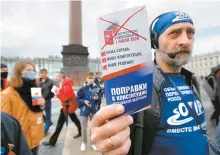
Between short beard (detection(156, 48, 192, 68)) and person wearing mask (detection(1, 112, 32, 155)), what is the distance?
3.30 ft

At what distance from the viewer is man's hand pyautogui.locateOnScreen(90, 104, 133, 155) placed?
730mm

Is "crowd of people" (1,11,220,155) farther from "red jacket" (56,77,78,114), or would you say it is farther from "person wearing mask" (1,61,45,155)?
"red jacket" (56,77,78,114)

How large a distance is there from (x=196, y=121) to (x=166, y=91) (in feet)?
0.74

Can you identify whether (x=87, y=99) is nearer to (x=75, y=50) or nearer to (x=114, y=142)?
(x=114, y=142)

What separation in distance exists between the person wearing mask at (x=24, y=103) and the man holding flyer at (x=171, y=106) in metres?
1.96

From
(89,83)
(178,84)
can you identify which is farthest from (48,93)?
(178,84)

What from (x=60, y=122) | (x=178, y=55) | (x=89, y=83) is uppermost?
(x=178, y=55)

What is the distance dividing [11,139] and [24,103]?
1475 mm

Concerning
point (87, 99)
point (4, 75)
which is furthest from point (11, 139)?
point (87, 99)

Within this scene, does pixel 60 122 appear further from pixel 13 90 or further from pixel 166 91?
pixel 166 91

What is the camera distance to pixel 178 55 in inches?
47.4

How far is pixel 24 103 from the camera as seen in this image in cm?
277

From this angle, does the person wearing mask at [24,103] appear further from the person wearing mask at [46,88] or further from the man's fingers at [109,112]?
the person wearing mask at [46,88]

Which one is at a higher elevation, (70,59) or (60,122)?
(70,59)
